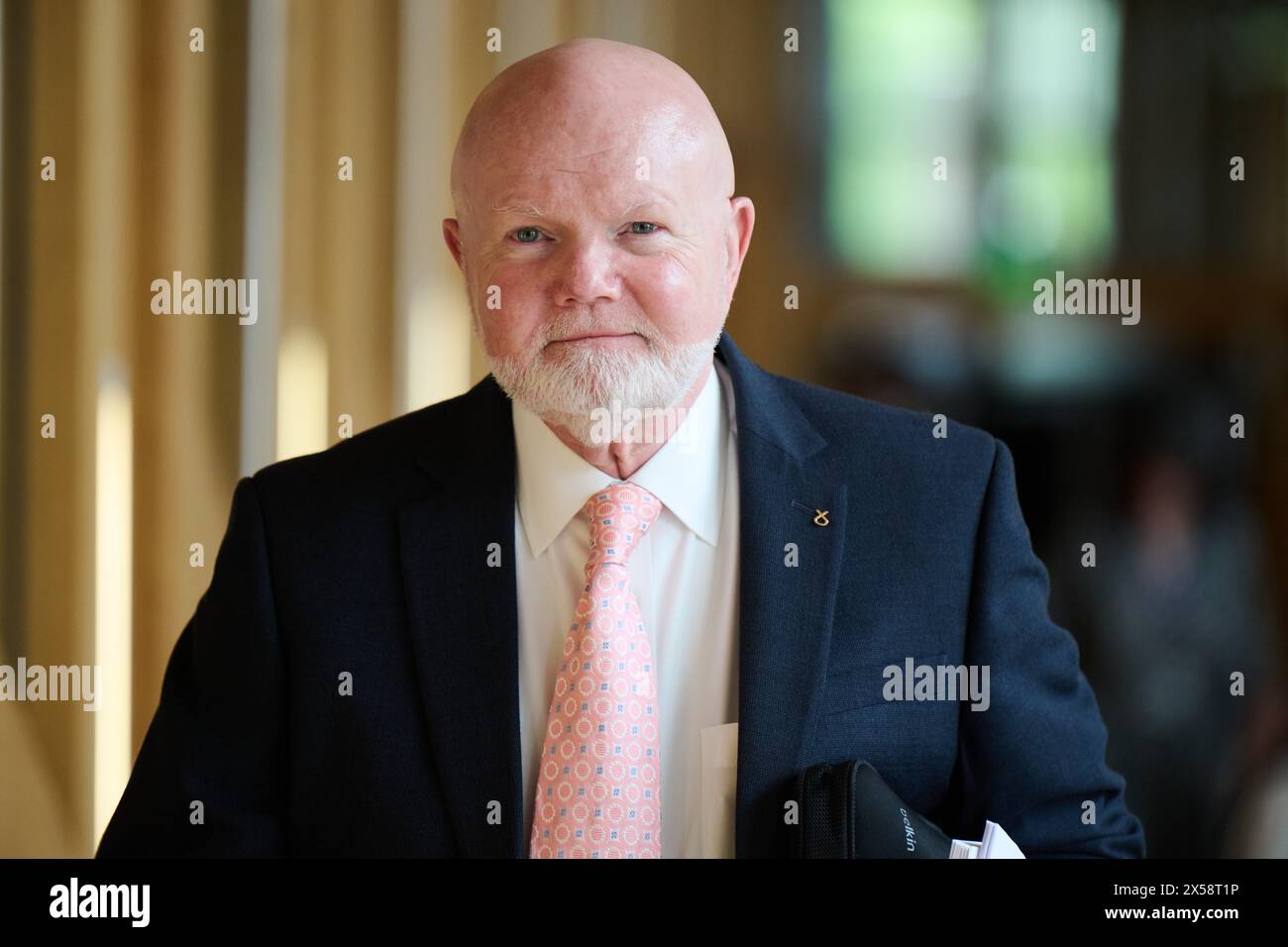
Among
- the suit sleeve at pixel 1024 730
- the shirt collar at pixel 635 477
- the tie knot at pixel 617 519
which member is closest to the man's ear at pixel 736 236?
the shirt collar at pixel 635 477

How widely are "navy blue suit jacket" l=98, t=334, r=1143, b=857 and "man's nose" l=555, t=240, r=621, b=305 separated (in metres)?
0.19

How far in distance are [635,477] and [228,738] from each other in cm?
54

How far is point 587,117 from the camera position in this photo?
4.10ft

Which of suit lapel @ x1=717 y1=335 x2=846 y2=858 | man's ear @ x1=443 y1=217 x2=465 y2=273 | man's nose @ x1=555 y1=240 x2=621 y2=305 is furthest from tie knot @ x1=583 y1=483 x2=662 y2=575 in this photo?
man's ear @ x1=443 y1=217 x2=465 y2=273

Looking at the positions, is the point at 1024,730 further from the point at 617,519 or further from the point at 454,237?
the point at 454,237

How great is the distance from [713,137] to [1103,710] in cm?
85

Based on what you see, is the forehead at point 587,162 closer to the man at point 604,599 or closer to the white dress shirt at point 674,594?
the man at point 604,599

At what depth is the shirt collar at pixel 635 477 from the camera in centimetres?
133

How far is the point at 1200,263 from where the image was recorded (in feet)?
5.05

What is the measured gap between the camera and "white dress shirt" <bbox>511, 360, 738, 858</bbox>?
1.28 m

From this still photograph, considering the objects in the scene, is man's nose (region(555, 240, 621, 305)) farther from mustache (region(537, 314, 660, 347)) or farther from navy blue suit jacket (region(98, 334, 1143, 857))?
navy blue suit jacket (region(98, 334, 1143, 857))

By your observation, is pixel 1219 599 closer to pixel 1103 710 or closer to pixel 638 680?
pixel 1103 710
